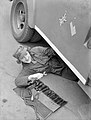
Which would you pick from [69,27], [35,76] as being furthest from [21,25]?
[69,27]

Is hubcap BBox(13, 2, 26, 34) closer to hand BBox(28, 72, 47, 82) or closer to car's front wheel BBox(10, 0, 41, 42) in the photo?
car's front wheel BBox(10, 0, 41, 42)

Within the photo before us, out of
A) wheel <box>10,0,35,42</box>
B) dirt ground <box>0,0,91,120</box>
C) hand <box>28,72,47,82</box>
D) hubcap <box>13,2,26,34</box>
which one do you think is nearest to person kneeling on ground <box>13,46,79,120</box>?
hand <box>28,72,47,82</box>

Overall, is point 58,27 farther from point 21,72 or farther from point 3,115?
point 3,115

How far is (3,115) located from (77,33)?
143 cm

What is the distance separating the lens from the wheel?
429 cm

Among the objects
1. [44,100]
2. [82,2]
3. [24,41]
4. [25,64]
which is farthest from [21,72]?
[82,2]

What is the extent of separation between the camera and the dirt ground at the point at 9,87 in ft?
11.0

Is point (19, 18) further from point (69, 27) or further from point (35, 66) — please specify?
point (69, 27)

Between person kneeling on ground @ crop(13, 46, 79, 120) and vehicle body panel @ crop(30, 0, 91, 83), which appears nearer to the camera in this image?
vehicle body panel @ crop(30, 0, 91, 83)

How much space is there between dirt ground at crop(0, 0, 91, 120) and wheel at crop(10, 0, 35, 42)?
0.18 m

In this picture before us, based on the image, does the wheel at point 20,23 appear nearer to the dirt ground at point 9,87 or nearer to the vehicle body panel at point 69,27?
the dirt ground at point 9,87

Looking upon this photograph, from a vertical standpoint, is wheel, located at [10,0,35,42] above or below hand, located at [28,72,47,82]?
above

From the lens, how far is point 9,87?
3773mm

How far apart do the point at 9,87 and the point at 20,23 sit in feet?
4.46
